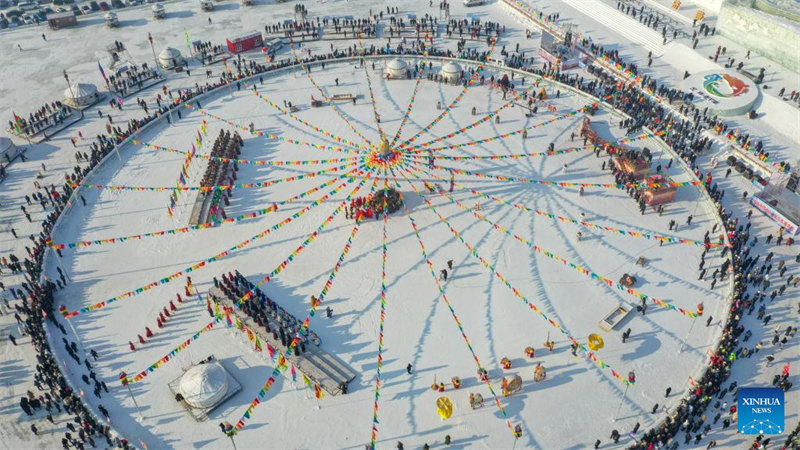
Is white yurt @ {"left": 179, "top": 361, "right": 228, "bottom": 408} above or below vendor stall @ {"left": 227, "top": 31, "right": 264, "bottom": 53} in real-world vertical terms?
below

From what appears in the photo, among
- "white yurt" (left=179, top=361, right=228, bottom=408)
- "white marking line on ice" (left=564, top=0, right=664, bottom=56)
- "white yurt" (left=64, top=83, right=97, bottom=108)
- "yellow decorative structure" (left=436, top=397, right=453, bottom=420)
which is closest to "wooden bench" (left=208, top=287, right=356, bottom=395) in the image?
"white yurt" (left=179, top=361, right=228, bottom=408)

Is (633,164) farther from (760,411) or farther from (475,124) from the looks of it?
(760,411)

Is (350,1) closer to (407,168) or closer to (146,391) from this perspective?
(407,168)

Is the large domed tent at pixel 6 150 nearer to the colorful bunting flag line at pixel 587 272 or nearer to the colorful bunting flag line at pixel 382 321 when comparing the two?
the colorful bunting flag line at pixel 382 321

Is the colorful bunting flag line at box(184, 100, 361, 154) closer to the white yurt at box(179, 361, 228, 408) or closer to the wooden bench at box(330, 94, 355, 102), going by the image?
the wooden bench at box(330, 94, 355, 102)

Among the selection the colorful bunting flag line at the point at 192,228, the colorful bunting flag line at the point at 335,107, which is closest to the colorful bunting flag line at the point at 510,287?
the colorful bunting flag line at the point at 335,107

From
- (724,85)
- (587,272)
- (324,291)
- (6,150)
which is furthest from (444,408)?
(6,150)
